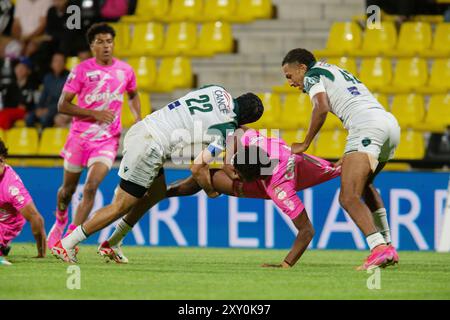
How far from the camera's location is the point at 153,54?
16594 mm

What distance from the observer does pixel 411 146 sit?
14094 mm

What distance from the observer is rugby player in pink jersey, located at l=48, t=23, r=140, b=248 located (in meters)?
11.2

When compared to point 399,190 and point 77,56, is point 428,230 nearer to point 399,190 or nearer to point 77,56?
point 399,190

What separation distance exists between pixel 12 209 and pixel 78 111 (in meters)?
1.50

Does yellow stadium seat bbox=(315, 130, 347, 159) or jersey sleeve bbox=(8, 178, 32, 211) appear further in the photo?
yellow stadium seat bbox=(315, 130, 347, 159)

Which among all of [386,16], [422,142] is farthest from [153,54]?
[422,142]

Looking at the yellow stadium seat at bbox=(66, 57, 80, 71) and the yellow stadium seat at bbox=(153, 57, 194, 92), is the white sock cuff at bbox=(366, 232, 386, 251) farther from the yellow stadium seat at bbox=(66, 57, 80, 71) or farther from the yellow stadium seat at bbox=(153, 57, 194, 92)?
the yellow stadium seat at bbox=(66, 57, 80, 71)

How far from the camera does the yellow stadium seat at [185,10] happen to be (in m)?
17.0

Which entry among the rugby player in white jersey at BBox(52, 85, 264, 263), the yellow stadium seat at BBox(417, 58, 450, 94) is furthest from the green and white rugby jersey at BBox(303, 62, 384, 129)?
the yellow stadium seat at BBox(417, 58, 450, 94)

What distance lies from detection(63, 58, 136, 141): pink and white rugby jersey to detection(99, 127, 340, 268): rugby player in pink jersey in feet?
4.85

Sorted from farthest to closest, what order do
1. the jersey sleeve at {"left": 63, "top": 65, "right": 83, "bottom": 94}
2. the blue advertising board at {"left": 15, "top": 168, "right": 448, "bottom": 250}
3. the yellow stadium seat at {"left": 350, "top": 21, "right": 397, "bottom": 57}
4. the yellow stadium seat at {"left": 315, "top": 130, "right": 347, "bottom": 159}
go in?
the yellow stadium seat at {"left": 350, "top": 21, "right": 397, "bottom": 57}
the yellow stadium seat at {"left": 315, "top": 130, "right": 347, "bottom": 159}
the blue advertising board at {"left": 15, "top": 168, "right": 448, "bottom": 250}
the jersey sleeve at {"left": 63, "top": 65, "right": 83, "bottom": 94}

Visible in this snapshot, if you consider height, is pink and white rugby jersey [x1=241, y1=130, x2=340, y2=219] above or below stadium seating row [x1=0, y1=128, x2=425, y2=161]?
above

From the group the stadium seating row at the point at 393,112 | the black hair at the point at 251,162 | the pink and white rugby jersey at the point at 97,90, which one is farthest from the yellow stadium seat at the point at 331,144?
the black hair at the point at 251,162

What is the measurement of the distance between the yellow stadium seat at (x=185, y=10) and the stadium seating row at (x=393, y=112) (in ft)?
8.73
